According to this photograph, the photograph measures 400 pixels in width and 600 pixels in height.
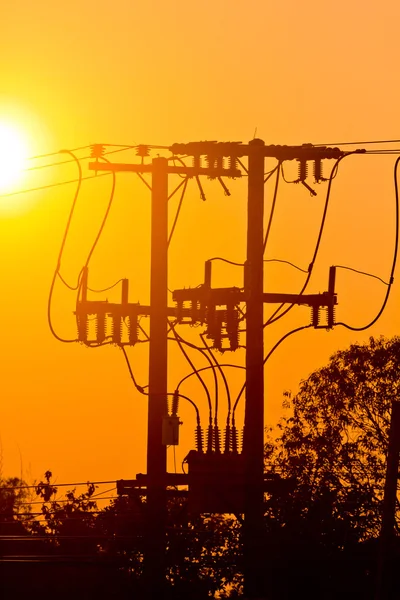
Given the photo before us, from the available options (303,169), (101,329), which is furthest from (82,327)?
(303,169)

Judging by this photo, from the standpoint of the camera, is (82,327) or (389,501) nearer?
(389,501)

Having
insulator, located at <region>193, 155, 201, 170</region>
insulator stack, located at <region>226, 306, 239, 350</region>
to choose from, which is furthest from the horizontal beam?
insulator stack, located at <region>226, 306, 239, 350</region>

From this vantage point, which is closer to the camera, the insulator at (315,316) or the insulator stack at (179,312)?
the insulator at (315,316)

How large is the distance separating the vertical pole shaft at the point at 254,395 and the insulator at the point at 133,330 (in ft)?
14.5

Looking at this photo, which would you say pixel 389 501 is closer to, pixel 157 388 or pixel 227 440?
pixel 227 440

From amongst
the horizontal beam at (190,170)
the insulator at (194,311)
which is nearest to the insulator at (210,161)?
the horizontal beam at (190,170)

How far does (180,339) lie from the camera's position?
2956cm

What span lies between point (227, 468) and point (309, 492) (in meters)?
15.2

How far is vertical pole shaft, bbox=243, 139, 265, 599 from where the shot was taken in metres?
26.3

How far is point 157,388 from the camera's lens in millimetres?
27375

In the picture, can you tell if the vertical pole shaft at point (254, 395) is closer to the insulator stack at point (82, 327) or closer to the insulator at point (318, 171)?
the insulator at point (318, 171)

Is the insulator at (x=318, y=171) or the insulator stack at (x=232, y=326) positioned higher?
the insulator at (x=318, y=171)

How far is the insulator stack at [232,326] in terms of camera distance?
28.9 meters

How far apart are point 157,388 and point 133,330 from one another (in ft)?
12.1
